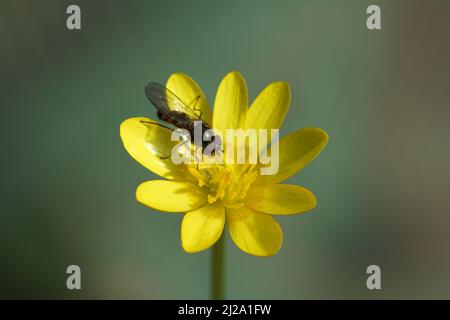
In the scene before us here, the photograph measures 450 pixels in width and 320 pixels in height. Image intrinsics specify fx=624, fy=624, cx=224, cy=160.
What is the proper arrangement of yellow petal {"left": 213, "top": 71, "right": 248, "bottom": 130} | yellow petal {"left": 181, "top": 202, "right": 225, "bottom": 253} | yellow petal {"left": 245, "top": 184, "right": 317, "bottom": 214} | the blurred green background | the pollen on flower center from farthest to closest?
the blurred green background, yellow petal {"left": 213, "top": 71, "right": 248, "bottom": 130}, the pollen on flower center, yellow petal {"left": 245, "top": 184, "right": 317, "bottom": 214}, yellow petal {"left": 181, "top": 202, "right": 225, "bottom": 253}

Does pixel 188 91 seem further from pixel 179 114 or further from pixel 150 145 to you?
pixel 150 145

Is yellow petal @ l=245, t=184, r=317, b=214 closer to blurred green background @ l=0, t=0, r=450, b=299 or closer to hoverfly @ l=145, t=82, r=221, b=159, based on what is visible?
hoverfly @ l=145, t=82, r=221, b=159

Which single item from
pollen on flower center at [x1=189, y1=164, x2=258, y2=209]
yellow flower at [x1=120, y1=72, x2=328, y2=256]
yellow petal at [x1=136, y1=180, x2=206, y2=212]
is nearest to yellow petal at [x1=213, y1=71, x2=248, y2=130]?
yellow flower at [x1=120, y1=72, x2=328, y2=256]

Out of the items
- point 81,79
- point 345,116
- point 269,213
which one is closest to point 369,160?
point 345,116

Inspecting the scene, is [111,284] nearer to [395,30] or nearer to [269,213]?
[269,213]

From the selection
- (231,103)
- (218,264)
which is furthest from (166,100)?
(218,264)
